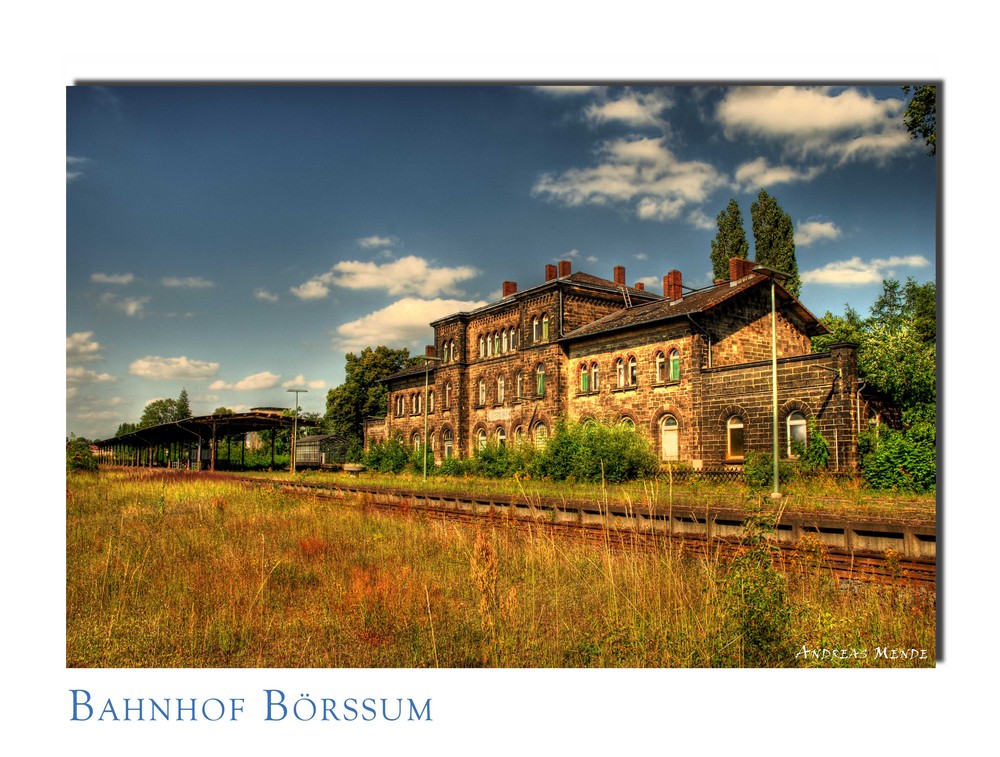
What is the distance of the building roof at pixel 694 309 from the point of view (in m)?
26.6

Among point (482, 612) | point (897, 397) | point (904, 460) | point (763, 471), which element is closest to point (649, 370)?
point (763, 471)

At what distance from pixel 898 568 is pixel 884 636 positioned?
1.71 metres

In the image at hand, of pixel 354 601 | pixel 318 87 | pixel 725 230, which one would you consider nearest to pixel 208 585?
pixel 354 601

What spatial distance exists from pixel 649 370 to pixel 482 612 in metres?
24.1

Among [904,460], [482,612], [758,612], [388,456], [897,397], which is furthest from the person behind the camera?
[388,456]

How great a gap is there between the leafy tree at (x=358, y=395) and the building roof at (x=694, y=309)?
1210 inches

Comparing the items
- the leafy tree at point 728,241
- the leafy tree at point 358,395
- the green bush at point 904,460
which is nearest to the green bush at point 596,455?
the green bush at point 904,460

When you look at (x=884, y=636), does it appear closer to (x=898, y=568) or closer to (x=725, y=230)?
(x=898, y=568)

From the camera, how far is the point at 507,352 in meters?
37.5

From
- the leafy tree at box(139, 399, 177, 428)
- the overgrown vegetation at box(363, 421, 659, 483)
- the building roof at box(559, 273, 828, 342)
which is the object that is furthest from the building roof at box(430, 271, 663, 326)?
the leafy tree at box(139, 399, 177, 428)

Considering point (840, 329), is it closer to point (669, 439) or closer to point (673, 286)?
point (673, 286)

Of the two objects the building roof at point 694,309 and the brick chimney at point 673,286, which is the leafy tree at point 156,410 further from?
the brick chimney at point 673,286

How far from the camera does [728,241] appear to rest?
104 feet

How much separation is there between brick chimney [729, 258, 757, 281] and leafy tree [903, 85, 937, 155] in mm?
19769
